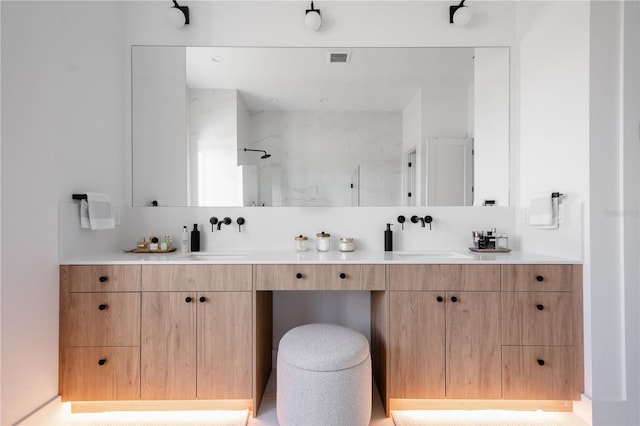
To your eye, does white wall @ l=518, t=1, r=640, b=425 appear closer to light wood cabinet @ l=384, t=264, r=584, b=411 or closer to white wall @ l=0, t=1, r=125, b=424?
light wood cabinet @ l=384, t=264, r=584, b=411

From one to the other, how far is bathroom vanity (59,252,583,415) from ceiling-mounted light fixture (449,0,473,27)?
5.23ft

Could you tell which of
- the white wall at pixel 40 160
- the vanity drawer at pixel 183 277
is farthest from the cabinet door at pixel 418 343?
the white wall at pixel 40 160

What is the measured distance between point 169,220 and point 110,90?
0.92 metres

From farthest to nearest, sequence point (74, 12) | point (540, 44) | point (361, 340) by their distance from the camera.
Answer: point (540, 44)
point (74, 12)
point (361, 340)

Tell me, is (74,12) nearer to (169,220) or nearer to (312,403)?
(169,220)

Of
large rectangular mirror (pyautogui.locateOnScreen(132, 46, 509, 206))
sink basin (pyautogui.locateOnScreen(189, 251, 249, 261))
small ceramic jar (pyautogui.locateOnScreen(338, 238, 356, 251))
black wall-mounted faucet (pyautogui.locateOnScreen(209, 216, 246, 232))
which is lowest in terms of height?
sink basin (pyautogui.locateOnScreen(189, 251, 249, 261))

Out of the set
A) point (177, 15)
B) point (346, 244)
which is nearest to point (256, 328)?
point (346, 244)

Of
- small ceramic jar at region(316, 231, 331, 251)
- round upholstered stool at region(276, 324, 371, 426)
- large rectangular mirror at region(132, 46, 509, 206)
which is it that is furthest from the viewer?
large rectangular mirror at region(132, 46, 509, 206)

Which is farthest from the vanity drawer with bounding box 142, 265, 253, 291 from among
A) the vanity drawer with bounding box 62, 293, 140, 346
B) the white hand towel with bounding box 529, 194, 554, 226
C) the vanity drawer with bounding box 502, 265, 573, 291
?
the white hand towel with bounding box 529, 194, 554, 226

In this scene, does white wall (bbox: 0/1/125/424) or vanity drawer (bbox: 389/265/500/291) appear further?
vanity drawer (bbox: 389/265/500/291)

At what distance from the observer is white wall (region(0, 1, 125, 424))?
4.19ft

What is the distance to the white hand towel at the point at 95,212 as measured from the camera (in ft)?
5.24

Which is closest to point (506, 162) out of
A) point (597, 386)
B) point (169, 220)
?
point (597, 386)

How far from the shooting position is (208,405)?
5.09ft
